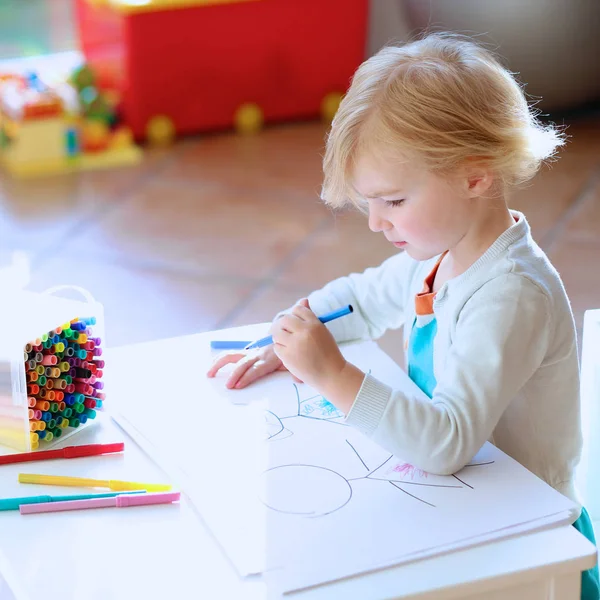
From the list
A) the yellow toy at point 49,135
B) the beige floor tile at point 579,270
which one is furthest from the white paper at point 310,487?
the yellow toy at point 49,135

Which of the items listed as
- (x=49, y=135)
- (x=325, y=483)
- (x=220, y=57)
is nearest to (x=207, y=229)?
(x=49, y=135)

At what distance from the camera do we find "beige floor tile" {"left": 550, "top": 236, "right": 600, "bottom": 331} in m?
2.03

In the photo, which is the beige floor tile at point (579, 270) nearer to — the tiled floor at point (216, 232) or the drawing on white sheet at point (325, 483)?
the tiled floor at point (216, 232)

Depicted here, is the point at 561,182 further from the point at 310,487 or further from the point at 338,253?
the point at 310,487

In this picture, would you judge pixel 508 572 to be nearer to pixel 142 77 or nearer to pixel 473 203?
pixel 473 203

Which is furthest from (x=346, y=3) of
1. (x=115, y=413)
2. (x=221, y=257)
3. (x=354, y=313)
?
(x=115, y=413)

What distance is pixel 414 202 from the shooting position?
940 millimetres

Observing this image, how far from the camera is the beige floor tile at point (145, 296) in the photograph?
6.59ft

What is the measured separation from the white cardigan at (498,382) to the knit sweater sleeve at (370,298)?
140mm

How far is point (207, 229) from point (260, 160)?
19.0 inches

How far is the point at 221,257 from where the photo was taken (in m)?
2.31

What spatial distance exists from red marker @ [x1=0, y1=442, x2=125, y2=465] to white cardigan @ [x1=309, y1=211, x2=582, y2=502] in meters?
0.22

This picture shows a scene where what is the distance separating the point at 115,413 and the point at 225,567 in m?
0.27

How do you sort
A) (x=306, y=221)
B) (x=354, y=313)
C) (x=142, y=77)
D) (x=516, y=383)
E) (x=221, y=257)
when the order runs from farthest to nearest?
(x=142, y=77)
(x=306, y=221)
(x=221, y=257)
(x=354, y=313)
(x=516, y=383)
